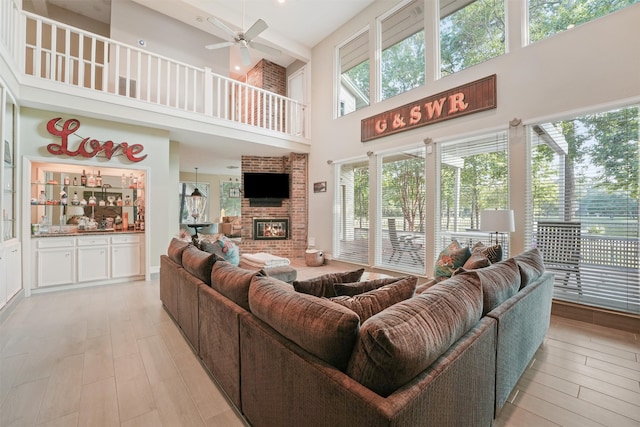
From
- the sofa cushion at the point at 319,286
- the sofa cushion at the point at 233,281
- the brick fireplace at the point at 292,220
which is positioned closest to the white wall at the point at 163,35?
the brick fireplace at the point at 292,220

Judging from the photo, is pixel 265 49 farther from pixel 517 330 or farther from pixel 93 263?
pixel 517 330

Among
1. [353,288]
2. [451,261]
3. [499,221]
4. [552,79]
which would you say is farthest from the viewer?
[552,79]

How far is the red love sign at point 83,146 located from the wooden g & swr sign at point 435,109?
4169mm

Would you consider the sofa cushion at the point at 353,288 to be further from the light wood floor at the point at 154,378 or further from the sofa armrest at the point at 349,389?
the light wood floor at the point at 154,378

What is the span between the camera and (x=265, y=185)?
7.22m

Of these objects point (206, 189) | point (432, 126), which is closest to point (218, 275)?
point (432, 126)

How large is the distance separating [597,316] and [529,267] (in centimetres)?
166

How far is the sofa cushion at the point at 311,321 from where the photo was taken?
41.6 inches

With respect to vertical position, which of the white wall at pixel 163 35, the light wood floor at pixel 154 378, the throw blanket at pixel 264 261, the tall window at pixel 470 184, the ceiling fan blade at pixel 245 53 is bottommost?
the light wood floor at pixel 154 378

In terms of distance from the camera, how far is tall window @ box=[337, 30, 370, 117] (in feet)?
19.0

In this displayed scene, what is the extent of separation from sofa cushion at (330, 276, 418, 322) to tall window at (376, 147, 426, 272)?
3436 mm

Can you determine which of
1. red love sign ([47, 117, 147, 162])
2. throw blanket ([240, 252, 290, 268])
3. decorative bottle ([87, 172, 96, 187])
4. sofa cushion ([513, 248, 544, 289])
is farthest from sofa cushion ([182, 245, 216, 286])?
decorative bottle ([87, 172, 96, 187])

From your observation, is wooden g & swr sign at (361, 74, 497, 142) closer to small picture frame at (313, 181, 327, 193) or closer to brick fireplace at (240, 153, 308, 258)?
small picture frame at (313, 181, 327, 193)

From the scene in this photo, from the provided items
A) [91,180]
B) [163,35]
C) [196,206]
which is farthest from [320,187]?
[196,206]
